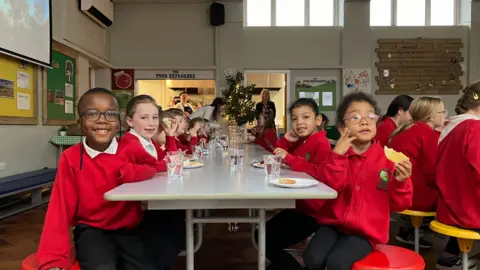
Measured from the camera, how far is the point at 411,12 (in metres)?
10.2

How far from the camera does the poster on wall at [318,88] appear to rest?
9.98 metres

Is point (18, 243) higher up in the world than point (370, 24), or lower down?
lower down

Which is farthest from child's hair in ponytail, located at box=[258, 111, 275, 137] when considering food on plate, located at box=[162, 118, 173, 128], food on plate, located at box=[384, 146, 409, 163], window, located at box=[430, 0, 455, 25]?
window, located at box=[430, 0, 455, 25]

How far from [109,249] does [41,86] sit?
5447 mm

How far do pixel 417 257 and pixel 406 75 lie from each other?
900 centimetres

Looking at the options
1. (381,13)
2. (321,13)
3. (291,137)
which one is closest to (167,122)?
(291,137)

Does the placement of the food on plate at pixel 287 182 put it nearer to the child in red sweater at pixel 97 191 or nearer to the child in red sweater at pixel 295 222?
the child in red sweater at pixel 295 222

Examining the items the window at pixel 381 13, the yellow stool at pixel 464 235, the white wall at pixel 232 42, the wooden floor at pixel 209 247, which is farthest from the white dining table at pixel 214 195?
the window at pixel 381 13

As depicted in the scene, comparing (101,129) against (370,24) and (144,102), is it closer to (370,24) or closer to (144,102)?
(144,102)

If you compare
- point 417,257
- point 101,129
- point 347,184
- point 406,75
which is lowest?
point 417,257

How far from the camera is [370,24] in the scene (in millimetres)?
9953

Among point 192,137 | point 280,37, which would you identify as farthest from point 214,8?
point 192,137

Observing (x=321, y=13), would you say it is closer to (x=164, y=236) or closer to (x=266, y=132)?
(x=266, y=132)

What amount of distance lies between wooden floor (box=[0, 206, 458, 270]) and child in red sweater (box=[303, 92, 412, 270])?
1.26 meters
